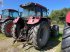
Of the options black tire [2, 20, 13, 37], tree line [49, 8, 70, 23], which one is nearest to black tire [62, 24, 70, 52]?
black tire [2, 20, 13, 37]

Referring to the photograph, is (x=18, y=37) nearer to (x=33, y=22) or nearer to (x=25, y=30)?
(x=25, y=30)

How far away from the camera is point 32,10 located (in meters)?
7.57

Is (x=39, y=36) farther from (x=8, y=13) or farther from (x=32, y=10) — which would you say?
(x=8, y=13)

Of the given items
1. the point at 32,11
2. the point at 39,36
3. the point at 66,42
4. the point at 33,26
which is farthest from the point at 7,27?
the point at 66,42

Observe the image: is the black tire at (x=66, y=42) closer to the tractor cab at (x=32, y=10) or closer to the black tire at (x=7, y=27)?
the tractor cab at (x=32, y=10)

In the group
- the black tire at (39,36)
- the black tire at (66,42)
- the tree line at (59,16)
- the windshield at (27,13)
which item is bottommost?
the tree line at (59,16)

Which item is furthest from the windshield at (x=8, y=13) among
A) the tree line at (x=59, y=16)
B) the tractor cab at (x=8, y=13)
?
the tree line at (x=59, y=16)

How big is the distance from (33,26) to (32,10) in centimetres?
135

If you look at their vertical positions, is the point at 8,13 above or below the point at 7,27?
above

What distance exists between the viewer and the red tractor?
20.7 feet

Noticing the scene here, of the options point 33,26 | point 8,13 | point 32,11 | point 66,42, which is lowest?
point 33,26

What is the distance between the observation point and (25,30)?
7402mm

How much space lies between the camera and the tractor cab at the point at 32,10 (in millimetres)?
7453

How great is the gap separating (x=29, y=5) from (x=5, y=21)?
3.49 m
